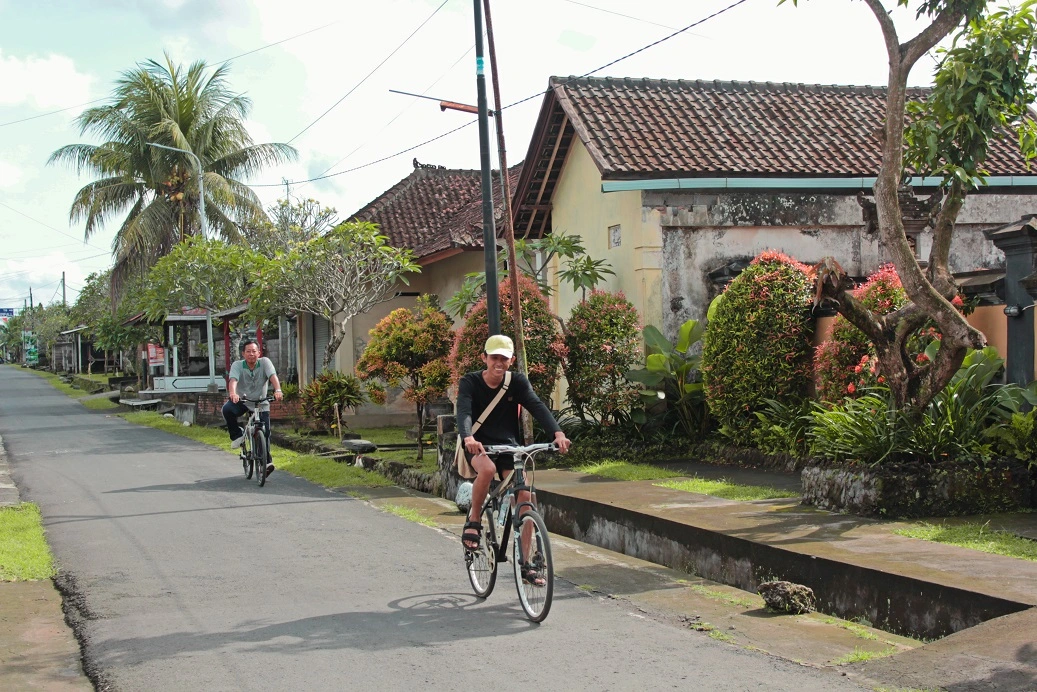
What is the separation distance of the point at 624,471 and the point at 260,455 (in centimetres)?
476

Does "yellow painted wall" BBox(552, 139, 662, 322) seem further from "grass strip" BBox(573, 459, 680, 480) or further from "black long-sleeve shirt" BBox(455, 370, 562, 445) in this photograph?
"black long-sleeve shirt" BBox(455, 370, 562, 445)

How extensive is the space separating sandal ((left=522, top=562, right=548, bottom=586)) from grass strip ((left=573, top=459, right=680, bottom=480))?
5731 mm

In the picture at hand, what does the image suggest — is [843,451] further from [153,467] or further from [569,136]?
[153,467]

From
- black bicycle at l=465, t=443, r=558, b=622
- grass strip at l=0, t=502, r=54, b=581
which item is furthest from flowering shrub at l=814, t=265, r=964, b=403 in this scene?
grass strip at l=0, t=502, r=54, b=581

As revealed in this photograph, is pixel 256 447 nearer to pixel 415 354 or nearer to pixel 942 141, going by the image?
pixel 415 354

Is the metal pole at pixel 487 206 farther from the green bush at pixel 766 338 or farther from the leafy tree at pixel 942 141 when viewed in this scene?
the leafy tree at pixel 942 141

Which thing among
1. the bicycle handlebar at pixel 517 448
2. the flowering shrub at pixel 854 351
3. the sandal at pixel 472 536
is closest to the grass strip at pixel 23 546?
the sandal at pixel 472 536

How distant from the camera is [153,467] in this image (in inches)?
659

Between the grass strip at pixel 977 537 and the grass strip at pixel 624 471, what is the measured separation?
13.9 feet

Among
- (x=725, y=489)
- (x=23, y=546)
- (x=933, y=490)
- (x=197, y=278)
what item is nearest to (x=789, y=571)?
(x=933, y=490)

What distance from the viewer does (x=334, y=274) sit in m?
21.8

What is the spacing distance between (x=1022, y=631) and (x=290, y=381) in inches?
1179

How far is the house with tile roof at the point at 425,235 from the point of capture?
23.0 metres

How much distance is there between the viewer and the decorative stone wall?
8.88 metres
